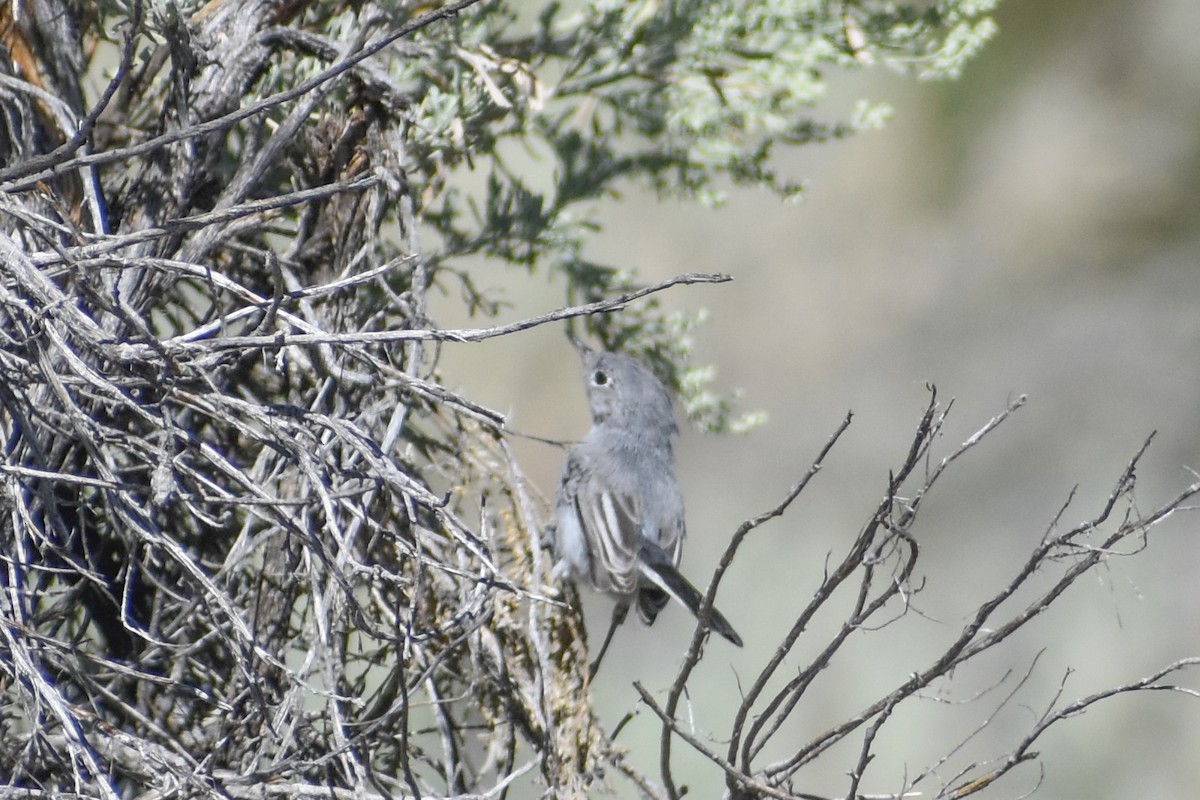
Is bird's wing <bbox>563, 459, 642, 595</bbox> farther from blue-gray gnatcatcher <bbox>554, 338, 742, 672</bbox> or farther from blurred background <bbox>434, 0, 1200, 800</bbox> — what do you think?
blurred background <bbox>434, 0, 1200, 800</bbox>

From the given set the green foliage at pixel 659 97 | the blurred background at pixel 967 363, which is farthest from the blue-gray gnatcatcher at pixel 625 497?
the blurred background at pixel 967 363

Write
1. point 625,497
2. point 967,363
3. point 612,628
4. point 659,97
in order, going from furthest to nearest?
point 967,363, point 625,497, point 659,97, point 612,628

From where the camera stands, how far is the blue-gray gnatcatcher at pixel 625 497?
136 inches

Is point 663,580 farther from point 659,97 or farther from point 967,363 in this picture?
point 967,363

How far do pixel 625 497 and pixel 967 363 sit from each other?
5.56 meters

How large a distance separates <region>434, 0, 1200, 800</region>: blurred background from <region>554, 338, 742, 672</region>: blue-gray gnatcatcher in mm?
3056

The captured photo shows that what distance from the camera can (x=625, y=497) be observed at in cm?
372

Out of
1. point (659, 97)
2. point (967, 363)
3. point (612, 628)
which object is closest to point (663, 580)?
Answer: point (612, 628)

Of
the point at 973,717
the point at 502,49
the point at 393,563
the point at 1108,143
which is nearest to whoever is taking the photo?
the point at 393,563

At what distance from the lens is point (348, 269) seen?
2.40 m

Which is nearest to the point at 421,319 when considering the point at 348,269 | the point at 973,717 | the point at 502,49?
the point at 348,269

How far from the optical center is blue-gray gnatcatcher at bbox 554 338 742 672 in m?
3.46

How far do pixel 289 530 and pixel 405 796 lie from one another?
48cm

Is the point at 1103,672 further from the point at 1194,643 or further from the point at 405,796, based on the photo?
the point at 405,796
